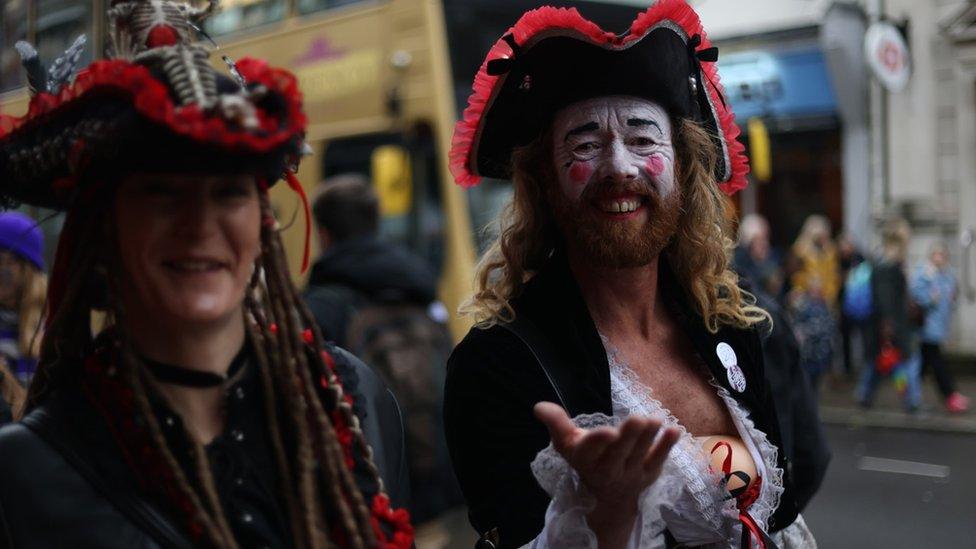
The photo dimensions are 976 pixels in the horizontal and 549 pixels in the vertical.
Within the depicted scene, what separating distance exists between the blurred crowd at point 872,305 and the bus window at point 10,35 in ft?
19.6

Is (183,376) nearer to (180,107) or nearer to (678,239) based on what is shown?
(180,107)

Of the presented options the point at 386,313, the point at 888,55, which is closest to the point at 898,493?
the point at 386,313

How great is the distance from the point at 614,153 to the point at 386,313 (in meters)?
2.33

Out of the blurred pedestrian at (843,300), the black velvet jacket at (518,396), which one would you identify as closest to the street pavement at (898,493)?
the blurred pedestrian at (843,300)

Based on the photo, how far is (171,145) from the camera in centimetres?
153

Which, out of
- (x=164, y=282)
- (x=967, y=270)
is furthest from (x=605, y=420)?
(x=967, y=270)

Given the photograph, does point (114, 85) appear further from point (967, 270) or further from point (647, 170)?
point (967, 270)

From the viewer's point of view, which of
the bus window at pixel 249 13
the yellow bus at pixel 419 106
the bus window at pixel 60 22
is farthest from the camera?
the bus window at pixel 249 13

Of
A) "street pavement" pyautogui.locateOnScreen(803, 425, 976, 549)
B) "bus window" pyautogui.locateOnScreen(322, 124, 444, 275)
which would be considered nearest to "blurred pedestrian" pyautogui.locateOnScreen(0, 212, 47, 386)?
"bus window" pyautogui.locateOnScreen(322, 124, 444, 275)

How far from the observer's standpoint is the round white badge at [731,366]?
7.79ft

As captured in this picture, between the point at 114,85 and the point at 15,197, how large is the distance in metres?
0.33

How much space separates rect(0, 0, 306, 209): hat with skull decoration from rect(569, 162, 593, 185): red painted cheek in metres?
0.80

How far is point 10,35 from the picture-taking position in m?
6.54

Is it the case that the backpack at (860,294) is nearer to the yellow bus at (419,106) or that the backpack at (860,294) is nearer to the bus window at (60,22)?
the yellow bus at (419,106)
